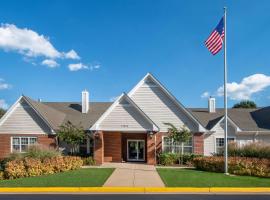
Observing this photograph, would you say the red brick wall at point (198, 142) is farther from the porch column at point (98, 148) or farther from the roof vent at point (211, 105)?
the porch column at point (98, 148)

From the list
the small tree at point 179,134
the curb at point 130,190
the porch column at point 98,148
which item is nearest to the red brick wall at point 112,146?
the porch column at point 98,148

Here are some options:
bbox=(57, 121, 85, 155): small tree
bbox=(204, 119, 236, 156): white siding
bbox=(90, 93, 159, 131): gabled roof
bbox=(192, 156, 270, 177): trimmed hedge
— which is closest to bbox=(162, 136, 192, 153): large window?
bbox=(204, 119, 236, 156): white siding

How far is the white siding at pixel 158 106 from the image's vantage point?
31906 millimetres

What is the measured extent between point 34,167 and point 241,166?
38.7 feet

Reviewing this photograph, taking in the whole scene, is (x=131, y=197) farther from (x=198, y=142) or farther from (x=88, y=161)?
(x=198, y=142)

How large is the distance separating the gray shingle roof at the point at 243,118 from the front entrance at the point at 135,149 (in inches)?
255

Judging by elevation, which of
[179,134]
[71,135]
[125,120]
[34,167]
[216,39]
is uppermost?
[216,39]

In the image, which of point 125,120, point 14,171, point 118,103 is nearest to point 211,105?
point 125,120

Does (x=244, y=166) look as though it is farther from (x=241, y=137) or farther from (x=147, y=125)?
(x=241, y=137)

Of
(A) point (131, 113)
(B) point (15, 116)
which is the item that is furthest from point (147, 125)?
(B) point (15, 116)

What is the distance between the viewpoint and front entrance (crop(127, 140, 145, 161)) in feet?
109

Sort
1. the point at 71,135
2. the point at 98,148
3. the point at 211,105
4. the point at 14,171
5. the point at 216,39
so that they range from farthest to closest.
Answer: the point at 211,105
the point at 71,135
the point at 98,148
the point at 216,39
the point at 14,171

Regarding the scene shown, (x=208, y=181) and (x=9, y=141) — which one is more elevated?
(x=9, y=141)

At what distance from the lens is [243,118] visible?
120ft
